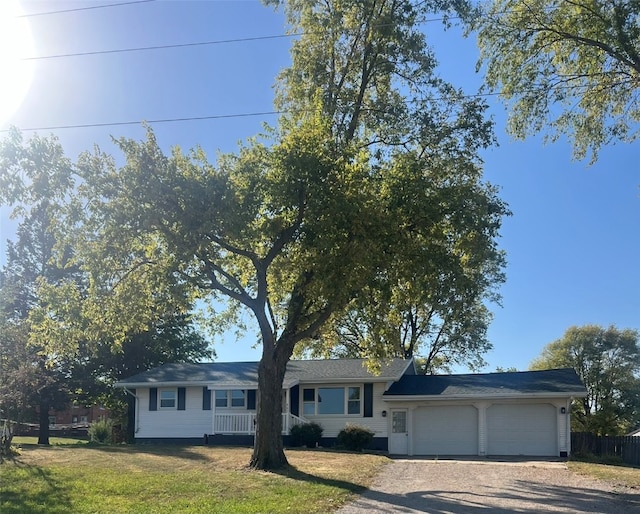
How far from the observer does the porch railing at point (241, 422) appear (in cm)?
2681

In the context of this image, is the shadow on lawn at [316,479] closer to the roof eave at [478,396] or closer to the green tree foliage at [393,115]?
the green tree foliage at [393,115]

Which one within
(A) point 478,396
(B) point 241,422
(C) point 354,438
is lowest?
(C) point 354,438

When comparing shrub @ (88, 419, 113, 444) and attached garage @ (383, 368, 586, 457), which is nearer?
attached garage @ (383, 368, 586, 457)

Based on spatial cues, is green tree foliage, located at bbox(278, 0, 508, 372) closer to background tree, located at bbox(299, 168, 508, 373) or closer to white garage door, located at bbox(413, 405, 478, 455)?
background tree, located at bbox(299, 168, 508, 373)

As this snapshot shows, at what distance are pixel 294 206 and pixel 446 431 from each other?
1387 cm

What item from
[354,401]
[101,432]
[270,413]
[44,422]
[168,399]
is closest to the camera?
[270,413]

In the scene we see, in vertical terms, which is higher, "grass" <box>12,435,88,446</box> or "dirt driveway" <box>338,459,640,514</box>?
"dirt driveway" <box>338,459,640,514</box>

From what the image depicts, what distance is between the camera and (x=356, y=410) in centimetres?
2686

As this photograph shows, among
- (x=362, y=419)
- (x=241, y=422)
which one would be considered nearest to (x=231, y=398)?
(x=241, y=422)

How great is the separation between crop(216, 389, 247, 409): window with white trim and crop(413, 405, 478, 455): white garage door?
7.79 metres

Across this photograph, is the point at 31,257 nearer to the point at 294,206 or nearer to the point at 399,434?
the point at 399,434

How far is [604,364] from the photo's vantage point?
48.0 meters

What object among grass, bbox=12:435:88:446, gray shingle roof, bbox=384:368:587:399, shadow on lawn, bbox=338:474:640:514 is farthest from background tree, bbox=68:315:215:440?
shadow on lawn, bbox=338:474:640:514

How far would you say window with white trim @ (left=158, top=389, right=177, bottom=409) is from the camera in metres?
29.0
